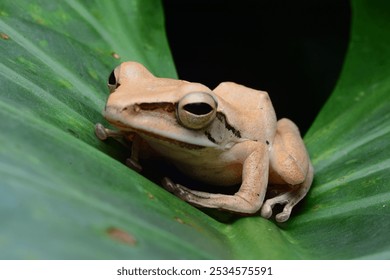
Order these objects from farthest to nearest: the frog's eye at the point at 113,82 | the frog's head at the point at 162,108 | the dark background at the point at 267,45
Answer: the dark background at the point at 267,45
the frog's eye at the point at 113,82
the frog's head at the point at 162,108

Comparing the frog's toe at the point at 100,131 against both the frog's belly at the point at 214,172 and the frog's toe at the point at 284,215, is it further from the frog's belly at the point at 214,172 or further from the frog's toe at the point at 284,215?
the frog's toe at the point at 284,215

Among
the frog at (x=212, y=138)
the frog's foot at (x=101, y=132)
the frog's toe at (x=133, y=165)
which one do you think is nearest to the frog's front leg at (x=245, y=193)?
the frog at (x=212, y=138)

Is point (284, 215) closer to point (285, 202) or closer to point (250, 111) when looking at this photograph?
point (285, 202)

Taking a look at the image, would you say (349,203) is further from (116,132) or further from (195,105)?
(116,132)

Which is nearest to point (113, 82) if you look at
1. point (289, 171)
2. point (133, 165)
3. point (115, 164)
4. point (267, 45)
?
point (133, 165)

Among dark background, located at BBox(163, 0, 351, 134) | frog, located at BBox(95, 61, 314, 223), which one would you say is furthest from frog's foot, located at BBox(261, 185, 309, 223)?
dark background, located at BBox(163, 0, 351, 134)

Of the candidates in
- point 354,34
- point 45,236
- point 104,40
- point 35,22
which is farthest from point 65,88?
point 354,34
